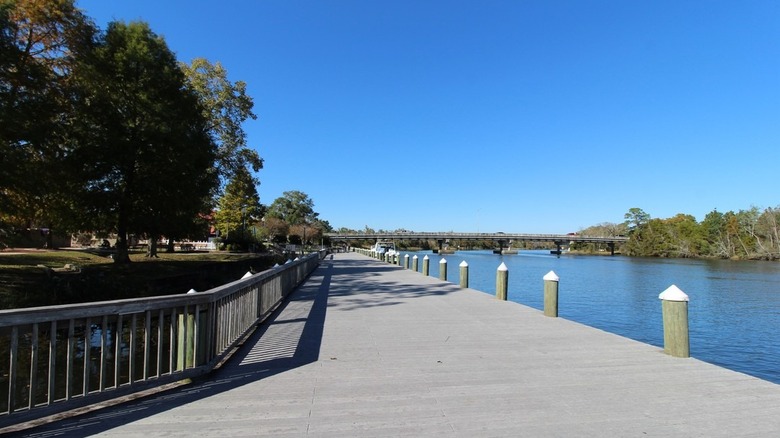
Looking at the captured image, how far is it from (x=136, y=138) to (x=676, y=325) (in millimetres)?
24218

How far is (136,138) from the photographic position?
23469mm

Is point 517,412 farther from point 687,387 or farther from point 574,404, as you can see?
point 687,387

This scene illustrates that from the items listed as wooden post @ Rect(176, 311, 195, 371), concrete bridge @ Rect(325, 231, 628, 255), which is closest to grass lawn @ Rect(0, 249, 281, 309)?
wooden post @ Rect(176, 311, 195, 371)

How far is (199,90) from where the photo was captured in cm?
3244

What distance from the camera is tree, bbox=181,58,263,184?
32.7m

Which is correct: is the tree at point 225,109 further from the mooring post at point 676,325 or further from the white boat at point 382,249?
the mooring post at point 676,325

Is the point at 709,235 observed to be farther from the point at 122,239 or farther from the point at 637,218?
the point at 122,239

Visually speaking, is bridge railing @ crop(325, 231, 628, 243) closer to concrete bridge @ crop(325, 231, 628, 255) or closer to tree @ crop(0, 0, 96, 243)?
concrete bridge @ crop(325, 231, 628, 255)

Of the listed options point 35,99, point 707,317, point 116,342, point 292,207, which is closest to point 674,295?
point 116,342

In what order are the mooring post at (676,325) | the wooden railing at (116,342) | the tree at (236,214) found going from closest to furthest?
the wooden railing at (116,342)
the mooring post at (676,325)
the tree at (236,214)

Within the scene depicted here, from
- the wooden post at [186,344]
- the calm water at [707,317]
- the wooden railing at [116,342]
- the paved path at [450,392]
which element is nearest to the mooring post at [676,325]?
the paved path at [450,392]

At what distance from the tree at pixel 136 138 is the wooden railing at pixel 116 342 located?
16.5 m

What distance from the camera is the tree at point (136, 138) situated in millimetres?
22531

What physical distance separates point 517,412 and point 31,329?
13.5 ft
